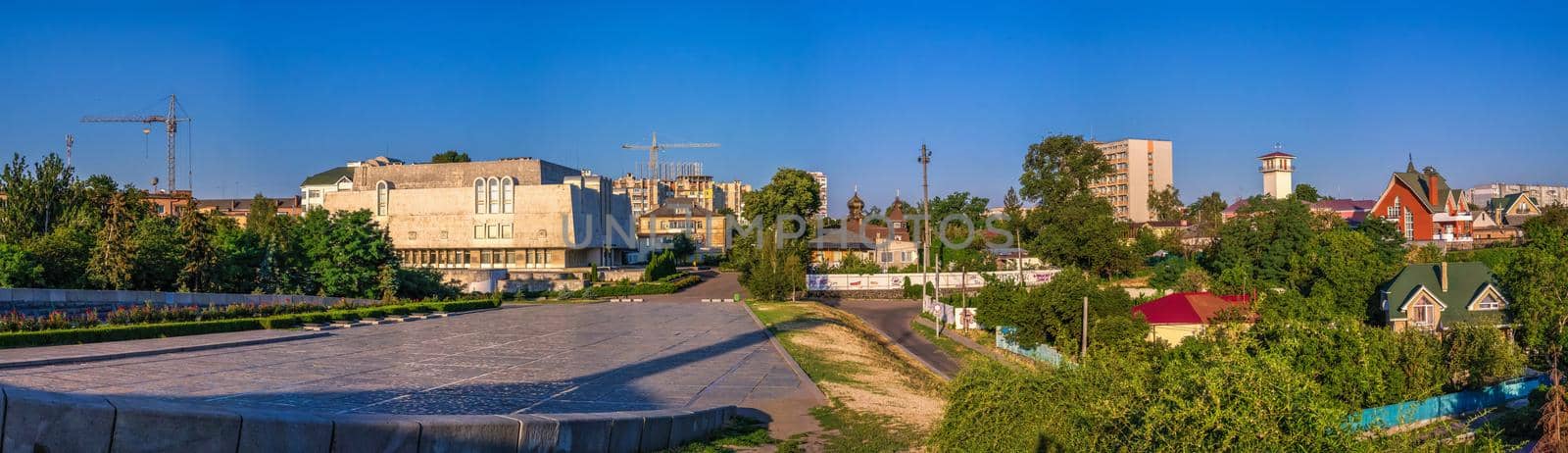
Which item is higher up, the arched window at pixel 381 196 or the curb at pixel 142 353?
the arched window at pixel 381 196

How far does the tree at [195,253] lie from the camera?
3441 cm

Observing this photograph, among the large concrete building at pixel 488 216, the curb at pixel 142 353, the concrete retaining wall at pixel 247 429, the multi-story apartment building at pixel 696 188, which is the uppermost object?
the multi-story apartment building at pixel 696 188

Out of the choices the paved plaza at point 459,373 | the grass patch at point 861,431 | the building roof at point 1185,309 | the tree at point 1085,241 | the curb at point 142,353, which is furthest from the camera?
the tree at point 1085,241

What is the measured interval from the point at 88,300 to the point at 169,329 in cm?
495

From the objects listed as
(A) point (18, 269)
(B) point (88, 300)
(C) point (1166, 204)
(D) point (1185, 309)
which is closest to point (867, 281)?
(D) point (1185, 309)

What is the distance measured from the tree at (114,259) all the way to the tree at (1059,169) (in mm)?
57835

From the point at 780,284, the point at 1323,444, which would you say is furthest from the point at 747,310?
the point at 1323,444

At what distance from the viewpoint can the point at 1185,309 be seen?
43719 mm

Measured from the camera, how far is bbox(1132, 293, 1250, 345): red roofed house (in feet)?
138

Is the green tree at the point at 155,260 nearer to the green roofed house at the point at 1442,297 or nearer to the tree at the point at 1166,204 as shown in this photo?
the green roofed house at the point at 1442,297

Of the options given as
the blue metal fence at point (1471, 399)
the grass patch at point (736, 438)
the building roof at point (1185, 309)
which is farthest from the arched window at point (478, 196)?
the blue metal fence at point (1471, 399)

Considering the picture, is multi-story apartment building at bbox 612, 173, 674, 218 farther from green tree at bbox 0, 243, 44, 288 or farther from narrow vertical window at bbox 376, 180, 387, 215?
green tree at bbox 0, 243, 44, 288

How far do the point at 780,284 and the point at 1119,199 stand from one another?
98.2 meters

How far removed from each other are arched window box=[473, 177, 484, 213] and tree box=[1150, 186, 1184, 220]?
89.0m
